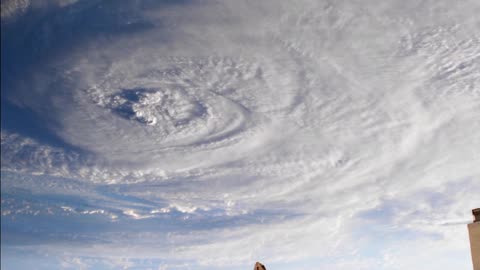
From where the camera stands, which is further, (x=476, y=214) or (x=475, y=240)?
(x=476, y=214)

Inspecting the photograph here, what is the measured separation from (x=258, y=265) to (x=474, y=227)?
1484 centimetres

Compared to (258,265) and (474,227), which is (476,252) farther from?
(258,265)

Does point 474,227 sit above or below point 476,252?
above

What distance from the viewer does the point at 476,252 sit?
Result: 2414cm

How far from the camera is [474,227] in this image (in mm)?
24641

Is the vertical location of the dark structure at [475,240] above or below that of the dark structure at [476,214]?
below

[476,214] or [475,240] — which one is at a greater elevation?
[476,214]

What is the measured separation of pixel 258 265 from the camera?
25.6 meters

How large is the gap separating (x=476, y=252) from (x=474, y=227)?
162cm

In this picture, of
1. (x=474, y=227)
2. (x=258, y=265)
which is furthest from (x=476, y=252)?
(x=258, y=265)

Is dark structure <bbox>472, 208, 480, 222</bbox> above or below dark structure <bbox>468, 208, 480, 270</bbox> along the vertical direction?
above

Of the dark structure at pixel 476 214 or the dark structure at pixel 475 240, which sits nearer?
the dark structure at pixel 475 240

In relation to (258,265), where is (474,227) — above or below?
above

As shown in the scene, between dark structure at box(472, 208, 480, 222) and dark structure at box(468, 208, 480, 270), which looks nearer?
dark structure at box(468, 208, 480, 270)
